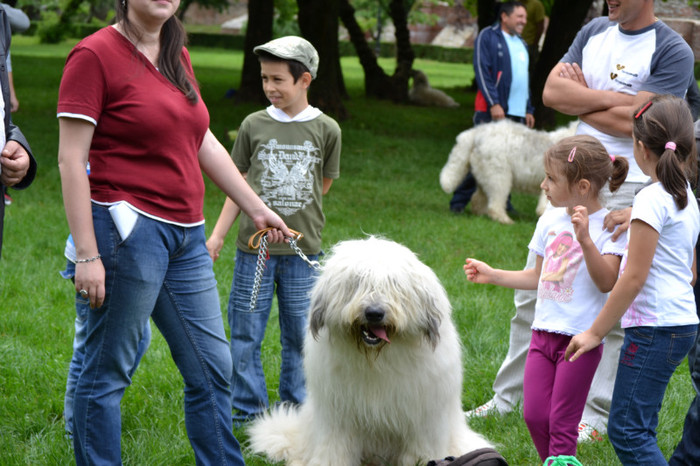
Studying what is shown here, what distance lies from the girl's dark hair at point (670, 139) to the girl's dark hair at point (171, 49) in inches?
66.0

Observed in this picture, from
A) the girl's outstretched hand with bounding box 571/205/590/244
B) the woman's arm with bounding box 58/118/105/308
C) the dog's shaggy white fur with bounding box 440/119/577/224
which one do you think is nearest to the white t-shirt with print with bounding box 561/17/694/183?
the girl's outstretched hand with bounding box 571/205/590/244

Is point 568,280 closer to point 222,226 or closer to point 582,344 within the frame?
point 582,344

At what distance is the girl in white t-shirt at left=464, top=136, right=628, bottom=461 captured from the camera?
3254 mm

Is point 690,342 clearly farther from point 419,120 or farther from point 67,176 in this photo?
point 419,120

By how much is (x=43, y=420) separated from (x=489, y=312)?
3173 millimetres

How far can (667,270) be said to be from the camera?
3.02 metres

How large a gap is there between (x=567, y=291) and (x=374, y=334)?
0.82 m

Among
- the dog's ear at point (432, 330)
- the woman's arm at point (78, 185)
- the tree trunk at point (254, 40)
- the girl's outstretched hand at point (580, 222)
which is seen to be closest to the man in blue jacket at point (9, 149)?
the woman's arm at point (78, 185)

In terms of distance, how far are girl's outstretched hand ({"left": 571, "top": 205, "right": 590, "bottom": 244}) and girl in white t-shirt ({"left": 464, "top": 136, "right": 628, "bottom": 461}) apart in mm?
151

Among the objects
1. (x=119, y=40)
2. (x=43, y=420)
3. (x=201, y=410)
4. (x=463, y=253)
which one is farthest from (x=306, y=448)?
(x=463, y=253)

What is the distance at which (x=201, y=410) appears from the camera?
10.2ft

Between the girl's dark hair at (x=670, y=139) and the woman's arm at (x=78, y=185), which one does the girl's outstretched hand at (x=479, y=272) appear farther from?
the woman's arm at (x=78, y=185)

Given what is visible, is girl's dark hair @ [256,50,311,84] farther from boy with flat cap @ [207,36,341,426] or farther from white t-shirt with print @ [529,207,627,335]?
white t-shirt with print @ [529,207,627,335]

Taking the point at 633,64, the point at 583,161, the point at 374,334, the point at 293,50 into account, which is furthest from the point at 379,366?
the point at 633,64
